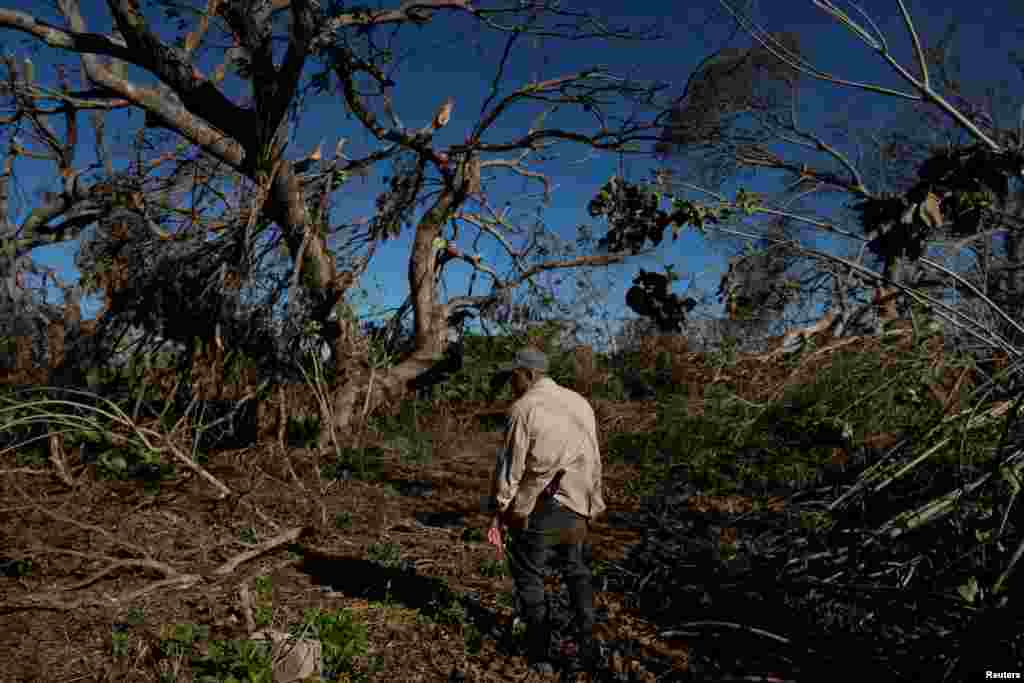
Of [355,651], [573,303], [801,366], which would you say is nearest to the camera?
[355,651]

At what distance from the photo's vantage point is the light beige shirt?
329cm

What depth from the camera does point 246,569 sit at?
4625 millimetres

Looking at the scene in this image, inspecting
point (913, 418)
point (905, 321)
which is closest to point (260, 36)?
point (913, 418)

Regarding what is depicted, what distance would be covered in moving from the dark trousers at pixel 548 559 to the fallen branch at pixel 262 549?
2256 millimetres

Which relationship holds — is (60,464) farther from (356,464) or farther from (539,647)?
(539,647)

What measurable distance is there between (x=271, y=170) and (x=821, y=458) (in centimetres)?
672

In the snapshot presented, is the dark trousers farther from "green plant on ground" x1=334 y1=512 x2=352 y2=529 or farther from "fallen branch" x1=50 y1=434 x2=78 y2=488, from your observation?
"fallen branch" x1=50 y1=434 x2=78 y2=488

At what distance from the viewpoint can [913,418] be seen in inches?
250

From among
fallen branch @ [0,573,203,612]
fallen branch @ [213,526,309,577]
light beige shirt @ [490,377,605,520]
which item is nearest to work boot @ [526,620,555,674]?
light beige shirt @ [490,377,605,520]

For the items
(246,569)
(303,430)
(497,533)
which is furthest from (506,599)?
(303,430)

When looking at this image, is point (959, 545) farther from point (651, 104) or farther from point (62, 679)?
point (651, 104)

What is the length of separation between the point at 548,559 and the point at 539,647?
1.52 feet

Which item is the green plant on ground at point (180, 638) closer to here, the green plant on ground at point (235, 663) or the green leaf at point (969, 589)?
the green plant on ground at point (235, 663)

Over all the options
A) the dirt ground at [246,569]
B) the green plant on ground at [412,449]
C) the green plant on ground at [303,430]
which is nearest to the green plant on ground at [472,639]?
the dirt ground at [246,569]
